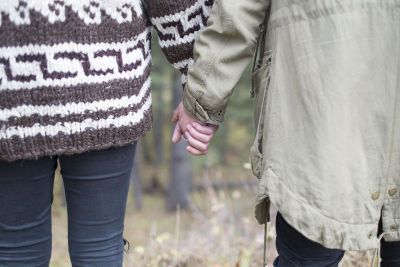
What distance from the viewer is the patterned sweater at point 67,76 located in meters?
1.59

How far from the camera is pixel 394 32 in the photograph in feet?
5.16

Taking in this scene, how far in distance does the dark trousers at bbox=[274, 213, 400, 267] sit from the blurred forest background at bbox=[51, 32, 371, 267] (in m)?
0.63

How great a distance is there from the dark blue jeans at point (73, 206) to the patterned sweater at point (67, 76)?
76 millimetres

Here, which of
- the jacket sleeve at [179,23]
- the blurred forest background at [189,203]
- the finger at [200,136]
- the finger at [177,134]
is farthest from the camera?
the blurred forest background at [189,203]

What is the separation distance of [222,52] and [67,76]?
0.49 meters

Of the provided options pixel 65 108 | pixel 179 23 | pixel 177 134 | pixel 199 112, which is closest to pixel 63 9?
pixel 65 108

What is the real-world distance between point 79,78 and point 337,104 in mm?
748

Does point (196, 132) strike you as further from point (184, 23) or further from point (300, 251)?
point (300, 251)

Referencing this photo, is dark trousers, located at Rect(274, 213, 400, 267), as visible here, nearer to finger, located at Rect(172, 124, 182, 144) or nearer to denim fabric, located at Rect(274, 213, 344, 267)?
denim fabric, located at Rect(274, 213, 344, 267)

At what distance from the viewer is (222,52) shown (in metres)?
1.77

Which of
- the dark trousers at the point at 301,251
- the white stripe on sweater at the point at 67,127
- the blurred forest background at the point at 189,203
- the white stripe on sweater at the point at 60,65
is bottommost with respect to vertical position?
the blurred forest background at the point at 189,203

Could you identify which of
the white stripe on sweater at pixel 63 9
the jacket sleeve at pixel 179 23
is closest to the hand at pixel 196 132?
the jacket sleeve at pixel 179 23

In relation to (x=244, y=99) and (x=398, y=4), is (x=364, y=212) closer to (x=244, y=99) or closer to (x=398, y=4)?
(x=398, y=4)

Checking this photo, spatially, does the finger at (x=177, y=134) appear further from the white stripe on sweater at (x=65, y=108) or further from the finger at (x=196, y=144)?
the white stripe on sweater at (x=65, y=108)
